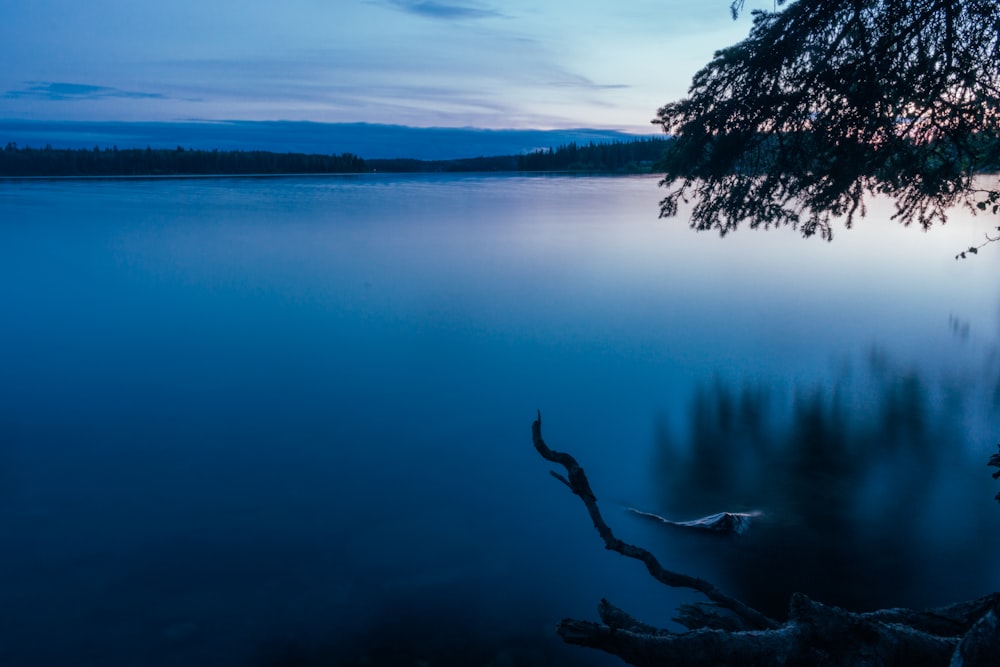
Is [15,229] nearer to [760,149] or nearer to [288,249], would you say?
[288,249]

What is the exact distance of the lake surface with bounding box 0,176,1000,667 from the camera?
4910 mm

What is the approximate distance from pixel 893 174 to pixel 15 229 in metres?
33.7

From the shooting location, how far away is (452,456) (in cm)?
773

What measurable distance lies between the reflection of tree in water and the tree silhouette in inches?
103

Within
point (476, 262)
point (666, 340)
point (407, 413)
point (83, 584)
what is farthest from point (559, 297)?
point (83, 584)

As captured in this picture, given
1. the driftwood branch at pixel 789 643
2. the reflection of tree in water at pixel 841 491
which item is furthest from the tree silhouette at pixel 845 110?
the driftwood branch at pixel 789 643

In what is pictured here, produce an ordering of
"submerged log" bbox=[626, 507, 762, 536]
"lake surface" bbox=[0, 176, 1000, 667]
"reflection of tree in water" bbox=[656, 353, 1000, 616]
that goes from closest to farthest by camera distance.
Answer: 1. "lake surface" bbox=[0, 176, 1000, 667]
2. "reflection of tree in water" bbox=[656, 353, 1000, 616]
3. "submerged log" bbox=[626, 507, 762, 536]

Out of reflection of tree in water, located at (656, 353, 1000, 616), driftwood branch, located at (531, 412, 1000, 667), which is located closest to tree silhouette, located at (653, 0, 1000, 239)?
reflection of tree in water, located at (656, 353, 1000, 616)

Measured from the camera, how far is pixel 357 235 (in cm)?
2964

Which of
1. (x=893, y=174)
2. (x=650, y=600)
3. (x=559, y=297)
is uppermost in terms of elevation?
(x=893, y=174)

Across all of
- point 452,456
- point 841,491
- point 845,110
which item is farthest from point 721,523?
point 845,110

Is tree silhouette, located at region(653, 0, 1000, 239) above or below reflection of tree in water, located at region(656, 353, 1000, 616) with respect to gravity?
above

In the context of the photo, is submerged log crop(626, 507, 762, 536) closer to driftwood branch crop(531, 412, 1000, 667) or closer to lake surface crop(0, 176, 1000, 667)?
lake surface crop(0, 176, 1000, 667)

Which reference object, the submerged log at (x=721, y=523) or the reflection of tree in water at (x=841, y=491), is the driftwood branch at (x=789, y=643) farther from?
the submerged log at (x=721, y=523)
